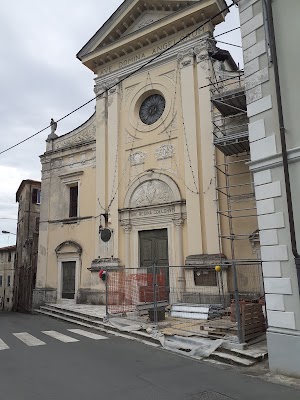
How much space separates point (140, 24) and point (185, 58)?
366 cm

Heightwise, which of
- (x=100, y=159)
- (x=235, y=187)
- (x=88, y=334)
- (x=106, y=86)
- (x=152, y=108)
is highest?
(x=106, y=86)

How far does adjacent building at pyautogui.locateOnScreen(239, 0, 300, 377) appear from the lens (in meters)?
6.24

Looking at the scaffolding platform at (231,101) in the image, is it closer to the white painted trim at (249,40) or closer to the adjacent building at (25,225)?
the white painted trim at (249,40)

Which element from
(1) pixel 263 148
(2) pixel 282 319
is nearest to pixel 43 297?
(2) pixel 282 319

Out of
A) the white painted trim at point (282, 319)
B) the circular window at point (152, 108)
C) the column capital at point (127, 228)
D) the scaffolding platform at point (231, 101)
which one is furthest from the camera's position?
the circular window at point (152, 108)

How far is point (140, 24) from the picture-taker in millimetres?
17141

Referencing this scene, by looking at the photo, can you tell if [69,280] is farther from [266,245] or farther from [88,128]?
[266,245]

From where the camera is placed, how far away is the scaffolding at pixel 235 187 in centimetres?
1226

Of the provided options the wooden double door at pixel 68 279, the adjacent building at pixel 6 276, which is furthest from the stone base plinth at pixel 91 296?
the adjacent building at pixel 6 276

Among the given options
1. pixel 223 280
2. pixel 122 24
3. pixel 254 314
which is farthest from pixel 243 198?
pixel 122 24

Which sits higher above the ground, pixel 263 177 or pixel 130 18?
pixel 130 18

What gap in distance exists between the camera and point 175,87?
15.7m

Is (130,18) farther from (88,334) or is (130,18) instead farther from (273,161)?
(88,334)

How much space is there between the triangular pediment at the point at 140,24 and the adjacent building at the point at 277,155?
26.5 ft
